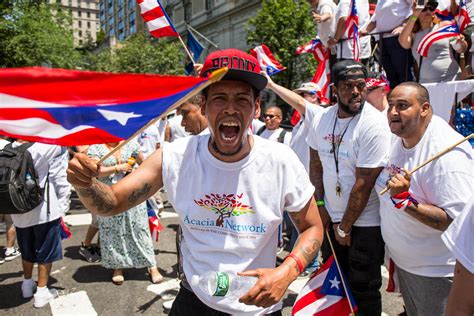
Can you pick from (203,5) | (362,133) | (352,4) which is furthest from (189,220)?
(203,5)

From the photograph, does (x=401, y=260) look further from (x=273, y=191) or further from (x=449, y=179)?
(x=273, y=191)

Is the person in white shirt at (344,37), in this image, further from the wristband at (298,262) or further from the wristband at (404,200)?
the wristband at (298,262)

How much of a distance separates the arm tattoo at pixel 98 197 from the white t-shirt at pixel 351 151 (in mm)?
1968

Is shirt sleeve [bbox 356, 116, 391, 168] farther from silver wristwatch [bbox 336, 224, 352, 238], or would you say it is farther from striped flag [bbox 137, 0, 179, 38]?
striped flag [bbox 137, 0, 179, 38]

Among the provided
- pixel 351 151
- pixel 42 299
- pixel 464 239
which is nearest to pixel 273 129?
pixel 351 151

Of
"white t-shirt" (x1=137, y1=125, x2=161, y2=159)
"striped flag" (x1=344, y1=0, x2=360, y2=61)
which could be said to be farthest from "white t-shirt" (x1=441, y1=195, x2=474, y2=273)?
"white t-shirt" (x1=137, y1=125, x2=161, y2=159)

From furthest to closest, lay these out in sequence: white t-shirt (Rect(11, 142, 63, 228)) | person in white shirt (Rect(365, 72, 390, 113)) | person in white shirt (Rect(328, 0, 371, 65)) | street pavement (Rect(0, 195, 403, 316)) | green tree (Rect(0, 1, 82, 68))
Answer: green tree (Rect(0, 1, 82, 68)) → person in white shirt (Rect(328, 0, 371, 65)) → white t-shirt (Rect(11, 142, 63, 228)) → street pavement (Rect(0, 195, 403, 316)) → person in white shirt (Rect(365, 72, 390, 113))

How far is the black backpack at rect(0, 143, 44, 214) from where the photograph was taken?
13.0ft

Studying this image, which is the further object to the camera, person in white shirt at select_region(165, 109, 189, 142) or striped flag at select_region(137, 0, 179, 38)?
person in white shirt at select_region(165, 109, 189, 142)

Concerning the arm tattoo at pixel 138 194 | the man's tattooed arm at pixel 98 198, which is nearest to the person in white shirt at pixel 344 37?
the arm tattoo at pixel 138 194

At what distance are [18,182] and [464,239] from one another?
13.0 ft

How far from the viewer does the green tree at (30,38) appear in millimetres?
13914

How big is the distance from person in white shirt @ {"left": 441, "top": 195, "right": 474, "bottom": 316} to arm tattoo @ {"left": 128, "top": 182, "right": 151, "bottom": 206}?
143 centimetres

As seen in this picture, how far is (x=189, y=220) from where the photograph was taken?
79.7 inches
